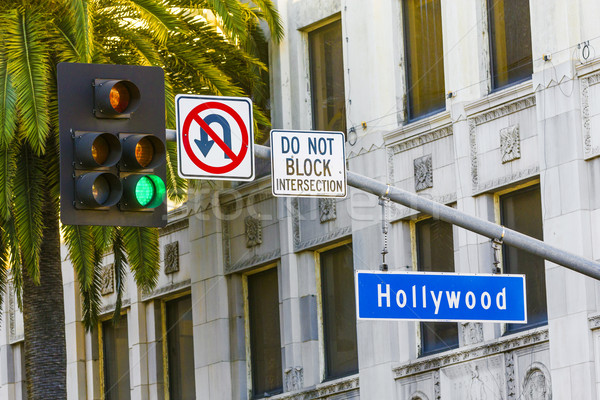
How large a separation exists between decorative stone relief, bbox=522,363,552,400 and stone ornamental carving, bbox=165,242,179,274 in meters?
10.7

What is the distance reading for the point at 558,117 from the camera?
21844mm

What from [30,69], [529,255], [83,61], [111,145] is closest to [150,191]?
[111,145]

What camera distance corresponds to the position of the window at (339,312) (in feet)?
87.5

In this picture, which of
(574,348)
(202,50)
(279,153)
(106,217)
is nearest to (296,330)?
(202,50)

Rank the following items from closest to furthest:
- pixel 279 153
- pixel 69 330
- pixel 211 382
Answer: pixel 279 153 → pixel 211 382 → pixel 69 330

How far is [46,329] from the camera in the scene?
23969 millimetres

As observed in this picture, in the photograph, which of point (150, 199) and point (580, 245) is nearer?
point (150, 199)

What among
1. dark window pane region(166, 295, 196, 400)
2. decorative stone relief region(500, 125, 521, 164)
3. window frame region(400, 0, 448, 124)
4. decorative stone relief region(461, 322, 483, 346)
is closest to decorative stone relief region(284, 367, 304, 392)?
dark window pane region(166, 295, 196, 400)

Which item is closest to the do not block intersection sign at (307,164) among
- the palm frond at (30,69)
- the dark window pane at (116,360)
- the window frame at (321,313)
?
the palm frond at (30,69)

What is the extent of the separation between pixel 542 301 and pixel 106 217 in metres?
13.4

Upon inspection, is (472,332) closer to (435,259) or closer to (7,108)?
(435,259)

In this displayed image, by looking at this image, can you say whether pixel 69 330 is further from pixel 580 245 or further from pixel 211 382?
pixel 580 245

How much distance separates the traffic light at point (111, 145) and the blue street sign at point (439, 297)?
308cm

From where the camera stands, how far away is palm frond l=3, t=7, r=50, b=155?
20.9 metres
